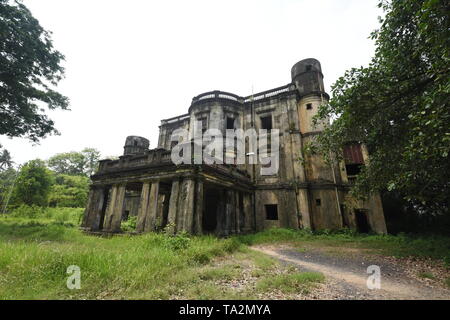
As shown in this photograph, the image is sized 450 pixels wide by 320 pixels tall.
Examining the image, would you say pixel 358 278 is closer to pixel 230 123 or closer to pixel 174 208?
pixel 174 208

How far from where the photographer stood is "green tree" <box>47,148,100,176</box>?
1459 inches

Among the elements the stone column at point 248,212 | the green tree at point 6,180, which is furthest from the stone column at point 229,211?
the green tree at point 6,180

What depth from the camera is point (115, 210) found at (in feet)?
36.0

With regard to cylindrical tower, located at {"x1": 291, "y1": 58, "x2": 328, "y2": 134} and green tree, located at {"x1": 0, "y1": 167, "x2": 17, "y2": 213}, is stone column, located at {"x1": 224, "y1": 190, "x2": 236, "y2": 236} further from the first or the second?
green tree, located at {"x1": 0, "y1": 167, "x2": 17, "y2": 213}

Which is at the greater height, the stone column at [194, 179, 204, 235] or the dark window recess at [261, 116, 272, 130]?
the dark window recess at [261, 116, 272, 130]

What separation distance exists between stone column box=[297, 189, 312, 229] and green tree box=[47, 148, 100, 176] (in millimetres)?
40212

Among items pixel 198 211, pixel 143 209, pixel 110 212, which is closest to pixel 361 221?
pixel 198 211

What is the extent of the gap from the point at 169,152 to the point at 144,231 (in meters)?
4.26

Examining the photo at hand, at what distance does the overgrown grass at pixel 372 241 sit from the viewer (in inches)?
323

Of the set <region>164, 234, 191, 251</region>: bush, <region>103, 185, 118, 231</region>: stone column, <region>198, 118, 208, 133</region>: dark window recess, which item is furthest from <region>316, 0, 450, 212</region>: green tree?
<region>103, 185, 118, 231</region>: stone column

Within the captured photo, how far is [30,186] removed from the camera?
888 inches

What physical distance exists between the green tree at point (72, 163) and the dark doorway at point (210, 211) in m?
33.6
